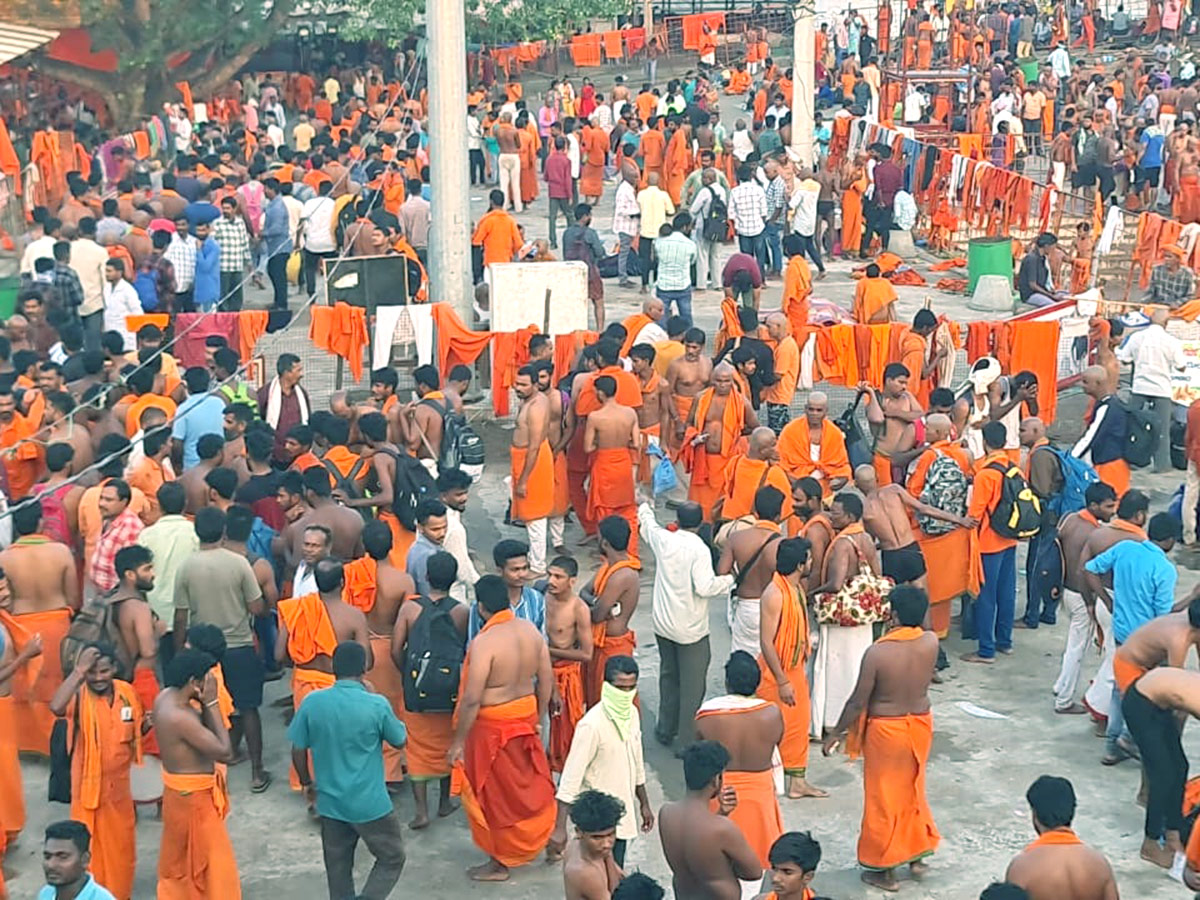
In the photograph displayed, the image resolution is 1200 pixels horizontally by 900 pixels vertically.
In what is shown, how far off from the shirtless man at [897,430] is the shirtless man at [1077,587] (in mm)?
1621

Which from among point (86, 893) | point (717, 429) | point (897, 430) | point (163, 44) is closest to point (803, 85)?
point (163, 44)

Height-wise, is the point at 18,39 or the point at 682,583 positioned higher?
the point at 18,39

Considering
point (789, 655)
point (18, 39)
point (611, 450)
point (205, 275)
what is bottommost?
point (789, 655)

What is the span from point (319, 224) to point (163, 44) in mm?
10914

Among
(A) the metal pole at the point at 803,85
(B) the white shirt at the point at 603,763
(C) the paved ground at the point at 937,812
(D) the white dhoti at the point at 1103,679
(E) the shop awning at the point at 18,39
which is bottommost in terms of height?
(C) the paved ground at the point at 937,812

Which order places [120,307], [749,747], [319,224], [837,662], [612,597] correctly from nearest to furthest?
[749,747], [612,597], [837,662], [120,307], [319,224]

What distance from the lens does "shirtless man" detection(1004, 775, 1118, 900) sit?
639cm

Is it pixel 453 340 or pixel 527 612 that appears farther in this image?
pixel 453 340

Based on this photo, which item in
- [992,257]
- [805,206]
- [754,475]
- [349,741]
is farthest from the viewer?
[805,206]

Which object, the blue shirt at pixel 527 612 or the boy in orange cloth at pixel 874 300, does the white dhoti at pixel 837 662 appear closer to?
the blue shirt at pixel 527 612

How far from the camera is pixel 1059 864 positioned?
21.1 ft

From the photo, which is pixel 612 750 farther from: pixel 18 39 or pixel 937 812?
pixel 18 39

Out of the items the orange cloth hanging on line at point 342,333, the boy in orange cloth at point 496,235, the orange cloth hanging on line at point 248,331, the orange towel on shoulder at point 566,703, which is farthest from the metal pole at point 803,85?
the orange towel on shoulder at point 566,703

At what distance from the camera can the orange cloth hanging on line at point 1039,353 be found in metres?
14.3
